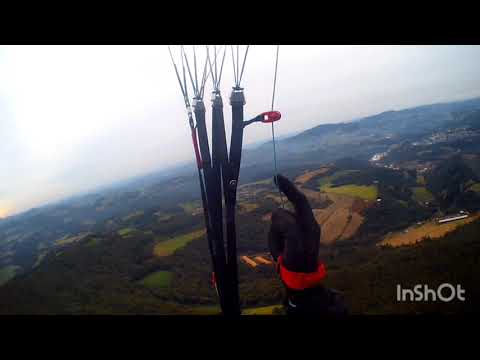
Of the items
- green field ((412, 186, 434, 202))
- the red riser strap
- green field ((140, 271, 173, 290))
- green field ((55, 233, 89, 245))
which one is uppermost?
the red riser strap

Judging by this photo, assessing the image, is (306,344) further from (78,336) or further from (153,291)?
(153,291)

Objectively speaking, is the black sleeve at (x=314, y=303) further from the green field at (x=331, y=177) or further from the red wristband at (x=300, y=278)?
the green field at (x=331, y=177)

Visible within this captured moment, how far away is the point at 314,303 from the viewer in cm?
152

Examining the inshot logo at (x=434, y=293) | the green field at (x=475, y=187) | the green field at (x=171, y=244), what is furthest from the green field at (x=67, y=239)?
the green field at (x=475, y=187)

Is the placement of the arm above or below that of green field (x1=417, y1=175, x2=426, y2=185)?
above

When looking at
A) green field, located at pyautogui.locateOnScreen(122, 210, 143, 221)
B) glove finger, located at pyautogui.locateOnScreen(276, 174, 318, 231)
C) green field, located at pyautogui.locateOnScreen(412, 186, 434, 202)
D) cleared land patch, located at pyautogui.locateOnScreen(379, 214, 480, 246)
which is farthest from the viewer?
green field, located at pyautogui.locateOnScreen(122, 210, 143, 221)

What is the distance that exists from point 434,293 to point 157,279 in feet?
11.3

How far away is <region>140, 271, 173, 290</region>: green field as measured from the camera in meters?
3.65

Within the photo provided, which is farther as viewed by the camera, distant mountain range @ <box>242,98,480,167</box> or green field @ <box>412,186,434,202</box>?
green field @ <box>412,186,434,202</box>

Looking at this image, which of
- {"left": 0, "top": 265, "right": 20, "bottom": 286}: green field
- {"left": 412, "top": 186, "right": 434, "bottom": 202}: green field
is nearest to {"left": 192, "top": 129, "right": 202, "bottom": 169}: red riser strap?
{"left": 0, "top": 265, "right": 20, "bottom": 286}: green field

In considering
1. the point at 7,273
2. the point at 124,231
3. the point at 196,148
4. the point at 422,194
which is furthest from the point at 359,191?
the point at 7,273

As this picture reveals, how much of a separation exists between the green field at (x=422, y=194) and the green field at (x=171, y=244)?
2.96 m

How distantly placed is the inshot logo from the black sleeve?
0.40m

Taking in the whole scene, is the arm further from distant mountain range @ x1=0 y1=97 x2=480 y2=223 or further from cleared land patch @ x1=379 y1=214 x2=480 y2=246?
cleared land patch @ x1=379 y1=214 x2=480 y2=246
